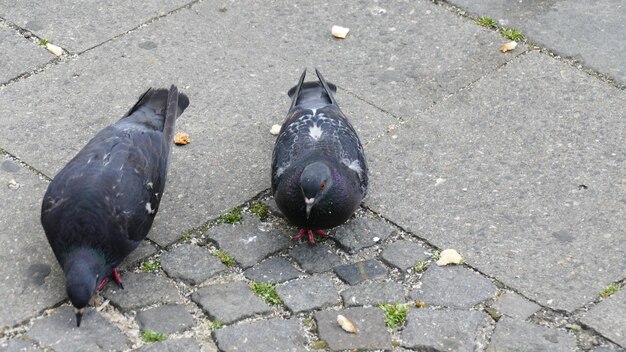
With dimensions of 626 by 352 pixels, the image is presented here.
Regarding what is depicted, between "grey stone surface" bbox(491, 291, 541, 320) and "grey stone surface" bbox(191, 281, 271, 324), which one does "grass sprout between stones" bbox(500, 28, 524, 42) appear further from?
"grey stone surface" bbox(191, 281, 271, 324)

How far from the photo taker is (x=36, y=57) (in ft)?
22.1

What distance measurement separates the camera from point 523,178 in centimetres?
588

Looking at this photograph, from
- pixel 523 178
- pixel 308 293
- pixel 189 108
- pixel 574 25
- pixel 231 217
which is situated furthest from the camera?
pixel 574 25

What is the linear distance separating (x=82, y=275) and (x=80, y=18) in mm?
2887

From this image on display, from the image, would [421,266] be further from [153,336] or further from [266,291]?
[153,336]

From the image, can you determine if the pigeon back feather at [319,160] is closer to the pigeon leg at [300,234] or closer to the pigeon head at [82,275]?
the pigeon leg at [300,234]

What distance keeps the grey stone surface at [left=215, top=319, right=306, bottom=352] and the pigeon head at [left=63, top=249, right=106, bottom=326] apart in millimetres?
620

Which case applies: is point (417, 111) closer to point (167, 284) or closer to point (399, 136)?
point (399, 136)

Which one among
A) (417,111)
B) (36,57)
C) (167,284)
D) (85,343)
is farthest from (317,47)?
Result: (85,343)

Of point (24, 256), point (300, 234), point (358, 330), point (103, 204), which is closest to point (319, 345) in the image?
point (358, 330)

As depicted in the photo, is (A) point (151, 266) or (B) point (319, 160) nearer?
A: (A) point (151, 266)

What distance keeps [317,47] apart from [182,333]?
2.72 metres

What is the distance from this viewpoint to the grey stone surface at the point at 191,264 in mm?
5199

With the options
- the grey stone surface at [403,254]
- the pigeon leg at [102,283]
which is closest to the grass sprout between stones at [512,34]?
the grey stone surface at [403,254]
